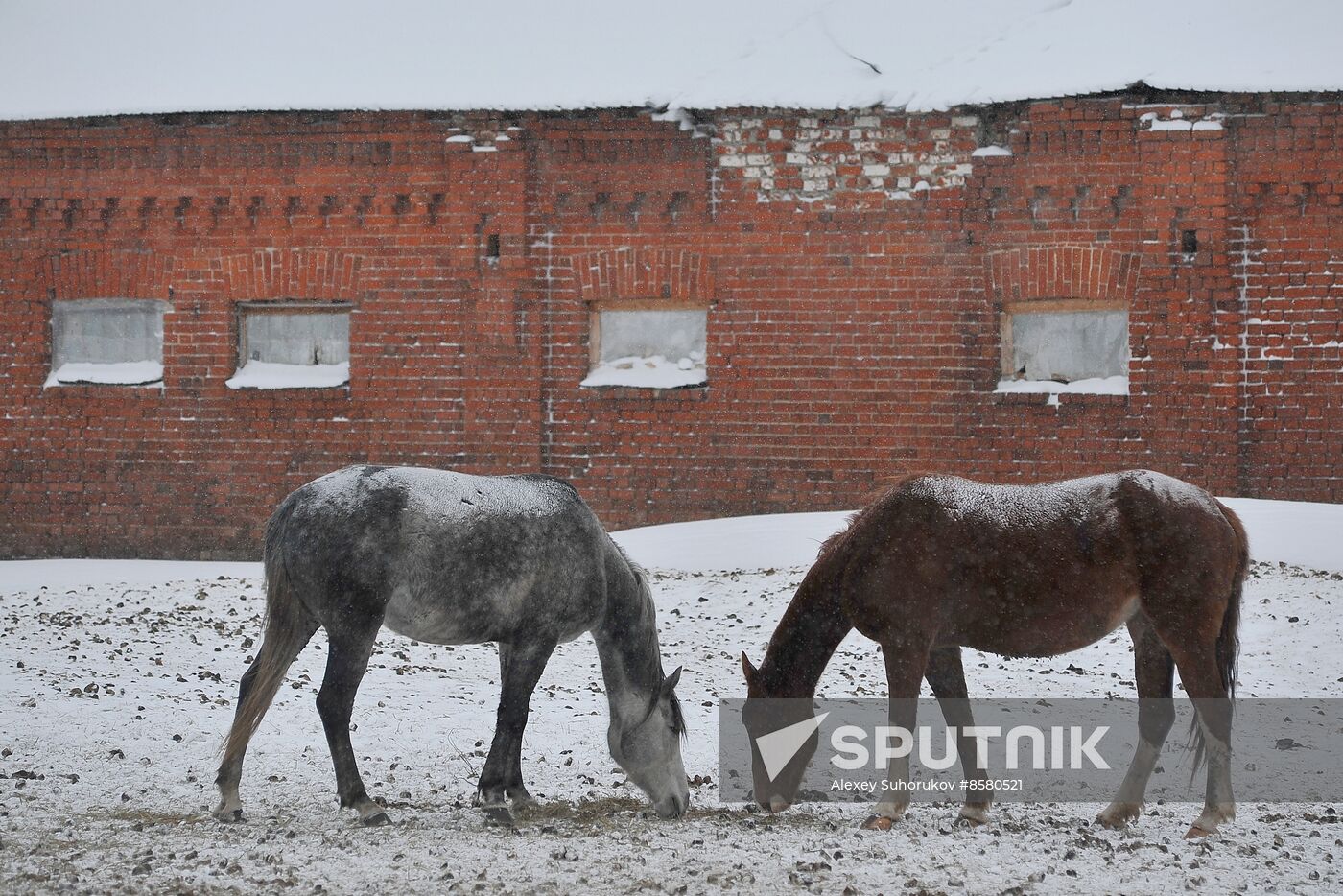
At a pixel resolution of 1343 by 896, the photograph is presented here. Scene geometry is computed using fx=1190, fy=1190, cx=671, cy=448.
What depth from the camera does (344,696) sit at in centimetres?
477

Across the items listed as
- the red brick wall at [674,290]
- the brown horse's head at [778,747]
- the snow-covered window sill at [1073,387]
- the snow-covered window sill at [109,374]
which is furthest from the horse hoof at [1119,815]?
the snow-covered window sill at [109,374]

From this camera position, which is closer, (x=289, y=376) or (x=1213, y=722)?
(x=1213, y=722)

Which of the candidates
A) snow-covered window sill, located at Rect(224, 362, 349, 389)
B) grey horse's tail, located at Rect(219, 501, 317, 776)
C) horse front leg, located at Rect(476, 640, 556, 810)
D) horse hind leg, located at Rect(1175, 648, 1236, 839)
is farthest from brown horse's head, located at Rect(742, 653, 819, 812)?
snow-covered window sill, located at Rect(224, 362, 349, 389)

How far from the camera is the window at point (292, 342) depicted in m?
11.8

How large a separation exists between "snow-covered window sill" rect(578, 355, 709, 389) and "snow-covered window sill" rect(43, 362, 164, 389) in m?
4.36

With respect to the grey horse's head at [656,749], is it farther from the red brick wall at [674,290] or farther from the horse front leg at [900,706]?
the red brick wall at [674,290]

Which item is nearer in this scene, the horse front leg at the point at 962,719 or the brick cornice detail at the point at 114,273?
the horse front leg at the point at 962,719

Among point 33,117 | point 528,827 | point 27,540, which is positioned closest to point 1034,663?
point 528,827

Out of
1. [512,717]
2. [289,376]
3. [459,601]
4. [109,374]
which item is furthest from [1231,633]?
[109,374]

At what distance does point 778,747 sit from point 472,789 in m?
1.43

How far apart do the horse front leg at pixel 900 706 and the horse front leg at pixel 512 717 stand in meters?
1.42

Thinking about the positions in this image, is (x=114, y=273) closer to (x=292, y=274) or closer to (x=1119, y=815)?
(x=292, y=274)

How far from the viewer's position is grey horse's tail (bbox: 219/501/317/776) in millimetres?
4785

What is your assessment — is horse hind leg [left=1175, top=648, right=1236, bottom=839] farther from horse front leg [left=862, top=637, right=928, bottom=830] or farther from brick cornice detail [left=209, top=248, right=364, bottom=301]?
brick cornice detail [left=209, top=248, right=364, bottom=301]
